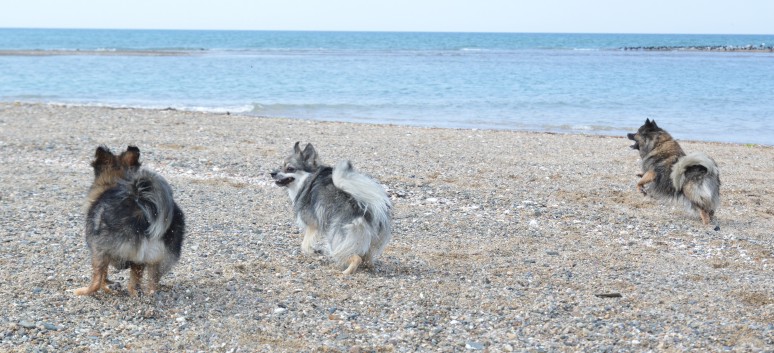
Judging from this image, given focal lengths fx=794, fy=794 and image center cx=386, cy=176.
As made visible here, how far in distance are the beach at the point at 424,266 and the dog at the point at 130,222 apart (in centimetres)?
25

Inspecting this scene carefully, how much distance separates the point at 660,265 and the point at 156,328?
15.5ft

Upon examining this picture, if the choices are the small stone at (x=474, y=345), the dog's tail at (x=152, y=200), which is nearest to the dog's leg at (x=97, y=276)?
the dog's tail at (x=152, y=200)

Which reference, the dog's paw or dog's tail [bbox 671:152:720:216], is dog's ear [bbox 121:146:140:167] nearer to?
the dog's paw

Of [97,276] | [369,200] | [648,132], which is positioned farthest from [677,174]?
[97,276]

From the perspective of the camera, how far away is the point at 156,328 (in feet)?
18.1

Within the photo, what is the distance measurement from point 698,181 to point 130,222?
6.97 meters

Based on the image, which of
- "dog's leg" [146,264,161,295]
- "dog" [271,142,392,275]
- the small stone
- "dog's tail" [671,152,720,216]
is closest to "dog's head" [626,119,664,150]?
"dog's tail" [671,152,720,216]

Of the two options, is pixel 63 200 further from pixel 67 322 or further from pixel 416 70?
pixel 416 70

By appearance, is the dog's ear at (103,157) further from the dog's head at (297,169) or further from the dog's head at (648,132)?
the dog's head at (648,132)

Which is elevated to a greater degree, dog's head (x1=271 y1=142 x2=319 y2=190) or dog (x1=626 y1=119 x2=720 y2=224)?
dog's head (x1=271 y1=142 x2=319 y2=190)

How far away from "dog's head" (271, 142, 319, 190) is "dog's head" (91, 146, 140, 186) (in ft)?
6.49

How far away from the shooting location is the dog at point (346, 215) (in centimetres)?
691

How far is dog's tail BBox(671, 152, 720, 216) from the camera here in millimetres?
9547

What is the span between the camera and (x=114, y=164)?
19.5 ft
